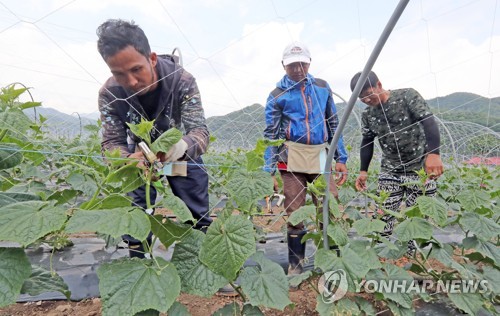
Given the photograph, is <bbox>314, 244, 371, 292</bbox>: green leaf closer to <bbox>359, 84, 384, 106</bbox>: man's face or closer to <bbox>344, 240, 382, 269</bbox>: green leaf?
<bbox>344, 240, 382, 269</bbox>: green leaf

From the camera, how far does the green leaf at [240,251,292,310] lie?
45.1 inches

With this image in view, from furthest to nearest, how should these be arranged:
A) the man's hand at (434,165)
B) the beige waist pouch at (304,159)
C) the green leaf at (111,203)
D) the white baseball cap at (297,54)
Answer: the beige waist pouch at (304,159) → the white baseball cap at (297,54) → the man's hand at (434,165) → the green leaf at (111,203)

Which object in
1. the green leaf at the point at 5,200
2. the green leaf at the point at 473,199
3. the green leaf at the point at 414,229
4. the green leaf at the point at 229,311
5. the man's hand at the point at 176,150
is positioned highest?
the man's hand at the point at 176,150

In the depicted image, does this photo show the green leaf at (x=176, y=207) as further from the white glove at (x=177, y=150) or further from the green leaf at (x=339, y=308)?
the green leaf at (x=339, y=308)

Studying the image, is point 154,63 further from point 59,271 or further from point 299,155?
point 59,271

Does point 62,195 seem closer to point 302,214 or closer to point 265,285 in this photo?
point 265,285

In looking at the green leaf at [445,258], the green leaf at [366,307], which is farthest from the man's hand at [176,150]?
the green leaf at [445,258]

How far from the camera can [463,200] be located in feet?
6.07

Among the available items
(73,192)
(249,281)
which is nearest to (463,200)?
(249,281)

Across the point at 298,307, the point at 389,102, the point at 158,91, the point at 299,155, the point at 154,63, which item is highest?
the point at 154,63

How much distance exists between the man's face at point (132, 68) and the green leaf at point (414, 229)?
1482mm

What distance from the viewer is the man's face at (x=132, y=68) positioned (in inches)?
57.2

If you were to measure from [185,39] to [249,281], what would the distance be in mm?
1217

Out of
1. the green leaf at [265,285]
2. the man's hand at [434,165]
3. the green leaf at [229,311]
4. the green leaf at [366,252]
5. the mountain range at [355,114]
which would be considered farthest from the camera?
A: the mountain range at [355,114]
